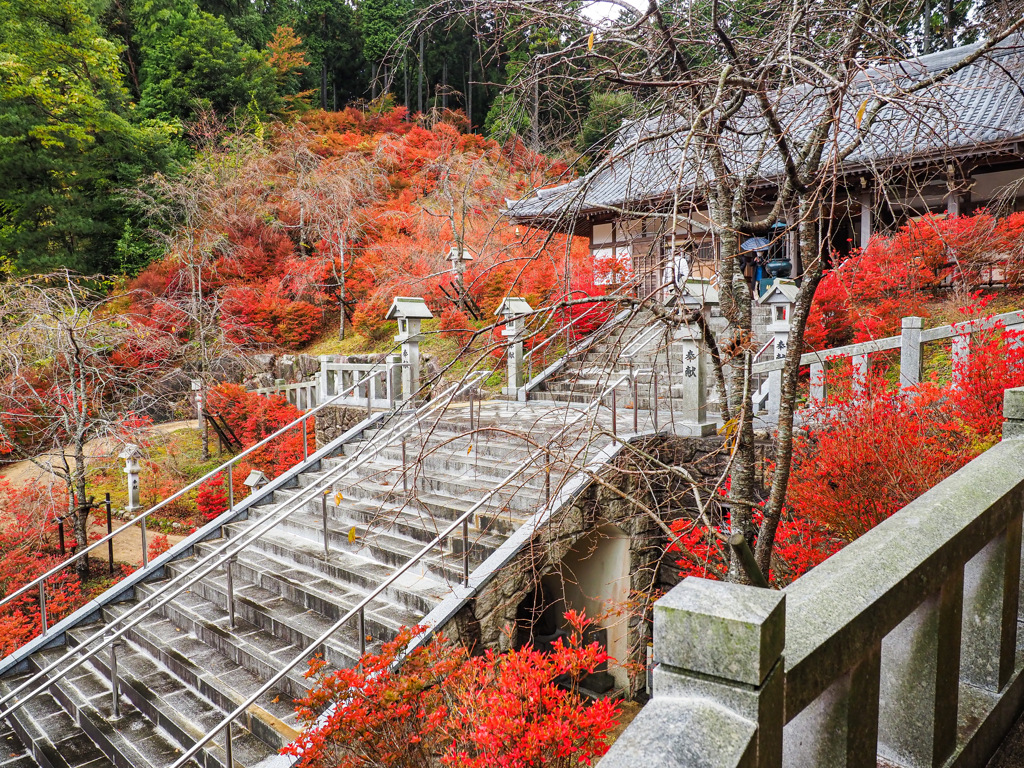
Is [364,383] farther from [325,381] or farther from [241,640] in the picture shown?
[241,640]

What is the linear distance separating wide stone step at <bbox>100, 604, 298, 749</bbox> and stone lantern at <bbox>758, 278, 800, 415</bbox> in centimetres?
539

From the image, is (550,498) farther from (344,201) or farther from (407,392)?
(344,201)

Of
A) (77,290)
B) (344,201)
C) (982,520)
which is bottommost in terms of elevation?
(982,520)

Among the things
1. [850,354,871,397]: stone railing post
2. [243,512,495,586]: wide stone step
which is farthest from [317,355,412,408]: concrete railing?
[850,354,871,397]: stone railing post

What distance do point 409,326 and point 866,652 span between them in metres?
8.81

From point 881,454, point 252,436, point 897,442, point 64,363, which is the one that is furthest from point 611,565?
point 64,363

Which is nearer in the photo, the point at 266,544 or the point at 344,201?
the point at 266,544

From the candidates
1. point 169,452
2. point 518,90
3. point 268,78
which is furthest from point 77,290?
point 268,78

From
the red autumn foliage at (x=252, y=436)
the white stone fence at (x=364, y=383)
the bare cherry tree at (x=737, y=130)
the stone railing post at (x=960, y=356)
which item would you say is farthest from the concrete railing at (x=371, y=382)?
the stone railing post at (x=960, y=356)

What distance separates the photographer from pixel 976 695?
2.23 metres

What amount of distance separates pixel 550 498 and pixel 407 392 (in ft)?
22.2

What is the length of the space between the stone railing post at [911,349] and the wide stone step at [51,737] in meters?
8.17

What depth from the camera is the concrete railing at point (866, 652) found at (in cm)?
114

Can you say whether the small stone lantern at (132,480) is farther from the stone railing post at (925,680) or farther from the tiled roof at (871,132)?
the stone railing post at (925,680)
